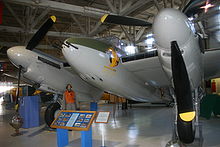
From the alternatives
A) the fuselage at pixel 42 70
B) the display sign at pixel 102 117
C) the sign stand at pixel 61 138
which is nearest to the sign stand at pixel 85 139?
the display sign at pixel 102 117

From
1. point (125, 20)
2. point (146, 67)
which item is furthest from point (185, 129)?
point (125, 20)

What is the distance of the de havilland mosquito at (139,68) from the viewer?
305 cm

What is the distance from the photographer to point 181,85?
3.10 m

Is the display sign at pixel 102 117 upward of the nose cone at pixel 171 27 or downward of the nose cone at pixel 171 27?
downward

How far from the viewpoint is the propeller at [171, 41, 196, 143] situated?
3010 mm

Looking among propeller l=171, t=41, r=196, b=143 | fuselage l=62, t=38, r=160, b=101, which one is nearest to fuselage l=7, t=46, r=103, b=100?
fuselage l=62, t=38, r=160, b=101

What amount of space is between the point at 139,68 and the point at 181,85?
6.89 ft

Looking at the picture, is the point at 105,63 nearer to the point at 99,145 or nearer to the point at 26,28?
the point at 99,145

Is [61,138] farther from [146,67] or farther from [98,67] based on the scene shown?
[146,67]

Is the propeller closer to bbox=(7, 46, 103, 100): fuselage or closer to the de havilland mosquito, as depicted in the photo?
the de havilland mosquito

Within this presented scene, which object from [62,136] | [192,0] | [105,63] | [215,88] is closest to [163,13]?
[192,0]

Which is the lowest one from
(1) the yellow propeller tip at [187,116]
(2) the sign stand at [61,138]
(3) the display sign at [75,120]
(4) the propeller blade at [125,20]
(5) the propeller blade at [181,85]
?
(2) the sign stand at [61,138]

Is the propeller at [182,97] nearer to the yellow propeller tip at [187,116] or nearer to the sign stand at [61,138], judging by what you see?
the yellow propeller tip at [187,116]

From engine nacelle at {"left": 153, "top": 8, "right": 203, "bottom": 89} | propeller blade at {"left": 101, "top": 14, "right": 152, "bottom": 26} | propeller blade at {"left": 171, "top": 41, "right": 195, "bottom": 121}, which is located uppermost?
propeller blade at {"left": 101, "top": 14, "right": 152, "bottom": 26}
